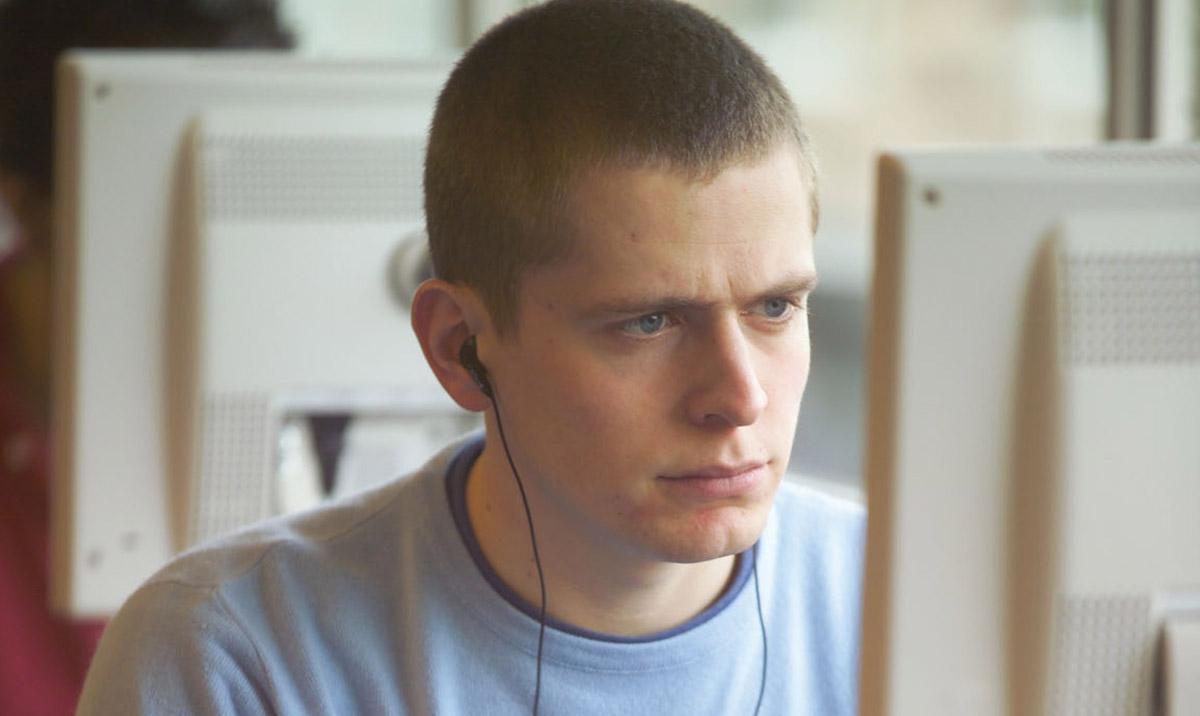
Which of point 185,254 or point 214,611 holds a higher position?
point 185,254

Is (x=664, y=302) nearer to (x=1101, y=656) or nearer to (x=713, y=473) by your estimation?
(x=713, y=473)

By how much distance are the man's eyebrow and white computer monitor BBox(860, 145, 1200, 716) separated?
0.15 meters

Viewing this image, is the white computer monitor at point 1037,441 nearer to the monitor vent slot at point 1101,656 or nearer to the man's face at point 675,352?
the monitor vent slot at point 1101,656

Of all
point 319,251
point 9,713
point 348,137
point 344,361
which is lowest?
point 9,713

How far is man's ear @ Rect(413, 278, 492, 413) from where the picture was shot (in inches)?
46.4

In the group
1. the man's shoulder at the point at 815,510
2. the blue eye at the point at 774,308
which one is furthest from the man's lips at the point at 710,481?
the man's shoulder at the point at 815,510

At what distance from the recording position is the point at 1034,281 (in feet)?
2.93

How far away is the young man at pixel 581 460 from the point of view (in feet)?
3.39

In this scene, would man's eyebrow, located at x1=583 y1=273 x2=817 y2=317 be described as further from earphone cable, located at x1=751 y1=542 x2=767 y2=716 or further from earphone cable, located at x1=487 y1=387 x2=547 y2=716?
earphone cable, located at x1=751 y1=542 x2=767 y2=716

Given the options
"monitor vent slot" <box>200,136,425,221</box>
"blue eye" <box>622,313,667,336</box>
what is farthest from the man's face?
"monitor vent slot" <box>200,136,425,221</box>

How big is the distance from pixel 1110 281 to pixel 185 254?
2.98ft

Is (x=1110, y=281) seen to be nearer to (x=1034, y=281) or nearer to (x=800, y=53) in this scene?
(x=1034, y=281)

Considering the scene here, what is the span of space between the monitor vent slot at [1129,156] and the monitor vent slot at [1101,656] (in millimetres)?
264

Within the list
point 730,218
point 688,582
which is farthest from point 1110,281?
point 688,582
